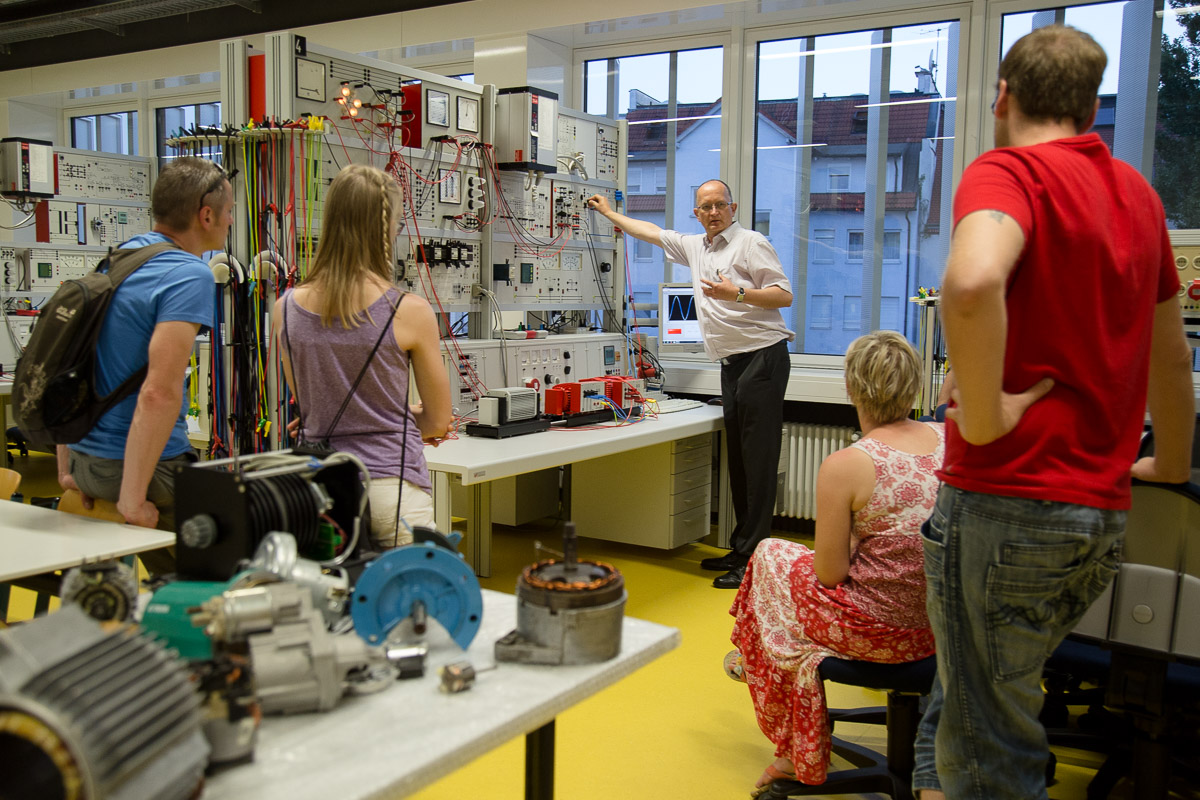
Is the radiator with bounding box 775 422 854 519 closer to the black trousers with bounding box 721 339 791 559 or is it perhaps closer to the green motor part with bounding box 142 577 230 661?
the black trousers with bounding box 721 339 791 559

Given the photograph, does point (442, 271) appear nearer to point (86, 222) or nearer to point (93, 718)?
point (93, 718)

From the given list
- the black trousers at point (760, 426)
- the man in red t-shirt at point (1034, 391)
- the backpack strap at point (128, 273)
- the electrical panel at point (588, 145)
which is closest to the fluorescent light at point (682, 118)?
the electrical panel at point (588, 145)

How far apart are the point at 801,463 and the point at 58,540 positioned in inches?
152

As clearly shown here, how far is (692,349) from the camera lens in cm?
526

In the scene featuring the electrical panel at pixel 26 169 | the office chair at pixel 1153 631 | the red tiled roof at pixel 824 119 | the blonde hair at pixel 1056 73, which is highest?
the red tiled roof at pixel 824 119

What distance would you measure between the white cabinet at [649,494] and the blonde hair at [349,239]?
2.75m

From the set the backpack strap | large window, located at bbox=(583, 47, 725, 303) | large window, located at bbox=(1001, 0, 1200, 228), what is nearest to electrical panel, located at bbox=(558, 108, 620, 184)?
large window, located at bbox=(583, 47, 725, 303)

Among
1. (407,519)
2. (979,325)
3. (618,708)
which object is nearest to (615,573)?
(979,325)

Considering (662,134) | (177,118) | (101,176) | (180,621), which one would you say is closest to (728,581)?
(662,134)

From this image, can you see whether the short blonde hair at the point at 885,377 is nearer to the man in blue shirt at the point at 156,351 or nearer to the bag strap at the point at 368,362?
the bag strap at the point at 368,362

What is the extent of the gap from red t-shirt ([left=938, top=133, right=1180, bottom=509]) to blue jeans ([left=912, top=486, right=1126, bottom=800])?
0.15ft

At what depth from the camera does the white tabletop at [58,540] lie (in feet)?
5.98

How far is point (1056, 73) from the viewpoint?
55.4 inches

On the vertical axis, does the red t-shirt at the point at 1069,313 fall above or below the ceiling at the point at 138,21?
below
